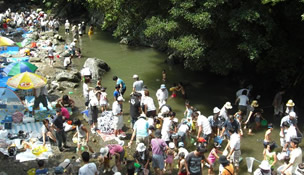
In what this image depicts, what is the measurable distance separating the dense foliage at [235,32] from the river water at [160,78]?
2234 millimetres

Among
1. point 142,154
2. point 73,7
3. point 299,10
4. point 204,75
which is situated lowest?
point 142,154

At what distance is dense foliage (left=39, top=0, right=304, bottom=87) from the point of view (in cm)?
1314

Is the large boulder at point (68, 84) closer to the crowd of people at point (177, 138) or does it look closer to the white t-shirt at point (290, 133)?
the crowd of people at point (177, 138)

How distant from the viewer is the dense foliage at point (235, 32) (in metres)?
13.1

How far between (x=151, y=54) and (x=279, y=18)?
433 inches

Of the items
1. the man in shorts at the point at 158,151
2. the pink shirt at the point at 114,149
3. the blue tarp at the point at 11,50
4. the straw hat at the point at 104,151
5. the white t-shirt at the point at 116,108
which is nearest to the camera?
the man in shorts at the point at 158,151

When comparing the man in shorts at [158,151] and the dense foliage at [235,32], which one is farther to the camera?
the dense foliage at [235,32]

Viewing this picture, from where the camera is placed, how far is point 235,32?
45.8ft

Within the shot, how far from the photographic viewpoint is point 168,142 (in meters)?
10.8

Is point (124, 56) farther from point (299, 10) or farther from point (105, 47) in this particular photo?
point (299, 10)

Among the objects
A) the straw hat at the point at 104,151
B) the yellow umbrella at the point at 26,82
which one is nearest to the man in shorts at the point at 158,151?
the straw hat at the point at 104,151

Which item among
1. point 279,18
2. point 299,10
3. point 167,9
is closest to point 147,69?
point 167,9

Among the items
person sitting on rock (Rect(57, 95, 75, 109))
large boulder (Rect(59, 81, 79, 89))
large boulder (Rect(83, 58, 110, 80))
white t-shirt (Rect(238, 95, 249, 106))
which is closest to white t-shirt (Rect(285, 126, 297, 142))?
white t-shirt (Rect(238, 95, 249, 106))

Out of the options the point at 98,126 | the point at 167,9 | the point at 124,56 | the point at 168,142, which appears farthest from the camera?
the point at 124,56
